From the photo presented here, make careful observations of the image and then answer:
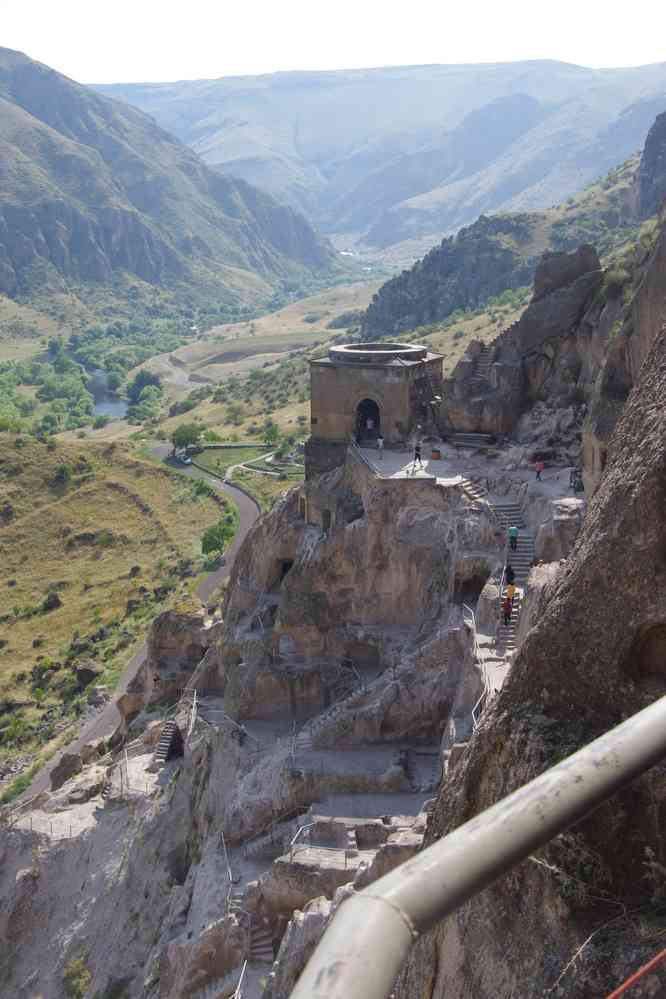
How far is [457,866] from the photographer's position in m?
4.55

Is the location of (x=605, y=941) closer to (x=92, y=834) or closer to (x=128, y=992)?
(x=128, y=992)

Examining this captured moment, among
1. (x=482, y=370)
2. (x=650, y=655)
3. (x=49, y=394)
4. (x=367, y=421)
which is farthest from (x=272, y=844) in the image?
(x=49, y=394)

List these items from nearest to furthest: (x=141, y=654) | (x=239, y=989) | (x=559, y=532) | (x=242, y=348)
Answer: (x=239, y=989) → (x=559, y=532) → (x=141, y=654) → (x=242, y=348)

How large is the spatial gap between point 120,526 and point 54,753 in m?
34.4

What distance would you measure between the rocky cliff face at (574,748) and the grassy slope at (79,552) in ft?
153

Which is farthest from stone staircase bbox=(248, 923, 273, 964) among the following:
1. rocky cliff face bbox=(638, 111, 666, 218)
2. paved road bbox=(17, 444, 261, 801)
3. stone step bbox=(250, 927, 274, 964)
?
rocky cliff face bbox=(638, 111, 666, 218)

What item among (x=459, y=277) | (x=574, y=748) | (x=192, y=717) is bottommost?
(x=192, y=717)

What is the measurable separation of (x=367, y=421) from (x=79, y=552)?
1802 inches

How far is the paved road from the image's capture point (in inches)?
1829

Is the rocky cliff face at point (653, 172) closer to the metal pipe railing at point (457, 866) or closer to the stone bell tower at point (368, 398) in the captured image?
the stone bell tower at point (368, 398)

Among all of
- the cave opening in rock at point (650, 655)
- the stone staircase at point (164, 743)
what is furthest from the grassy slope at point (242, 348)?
the cave opening in rock at point (650, 655)

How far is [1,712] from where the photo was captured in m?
55.8

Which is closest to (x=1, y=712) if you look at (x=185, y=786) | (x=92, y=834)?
(x=92, y=834)

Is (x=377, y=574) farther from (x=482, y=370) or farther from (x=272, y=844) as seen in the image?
(x=482, y=370)
